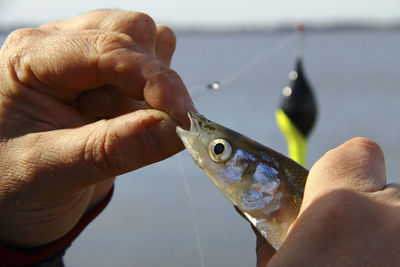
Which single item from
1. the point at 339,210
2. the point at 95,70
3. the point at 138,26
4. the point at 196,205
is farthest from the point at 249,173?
the point at 196,205

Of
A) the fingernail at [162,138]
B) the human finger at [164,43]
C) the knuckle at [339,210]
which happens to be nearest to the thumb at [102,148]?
the fingernail at [162,138]

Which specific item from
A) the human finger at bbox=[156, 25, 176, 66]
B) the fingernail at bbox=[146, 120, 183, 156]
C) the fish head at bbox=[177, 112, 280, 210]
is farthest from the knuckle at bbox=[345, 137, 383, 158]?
the human finger at bbox=[156, 25, 176, 66]

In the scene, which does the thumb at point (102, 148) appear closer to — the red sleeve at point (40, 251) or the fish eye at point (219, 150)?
the fish eye at point (219, 150)

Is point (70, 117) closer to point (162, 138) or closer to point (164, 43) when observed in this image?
point (162, 138)

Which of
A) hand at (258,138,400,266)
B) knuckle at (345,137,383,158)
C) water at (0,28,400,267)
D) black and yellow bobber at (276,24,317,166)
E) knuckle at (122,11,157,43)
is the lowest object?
water at (0,28,400,267)

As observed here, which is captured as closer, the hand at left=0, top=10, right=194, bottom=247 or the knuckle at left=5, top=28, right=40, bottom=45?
Result: the hand at left=0, top=10, right=194, bottom=247

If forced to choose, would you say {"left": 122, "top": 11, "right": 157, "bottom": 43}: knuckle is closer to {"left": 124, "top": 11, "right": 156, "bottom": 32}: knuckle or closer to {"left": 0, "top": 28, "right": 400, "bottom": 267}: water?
{"left": 124, "top": 11, "right": 156, "bottom": 32}: knuckle
